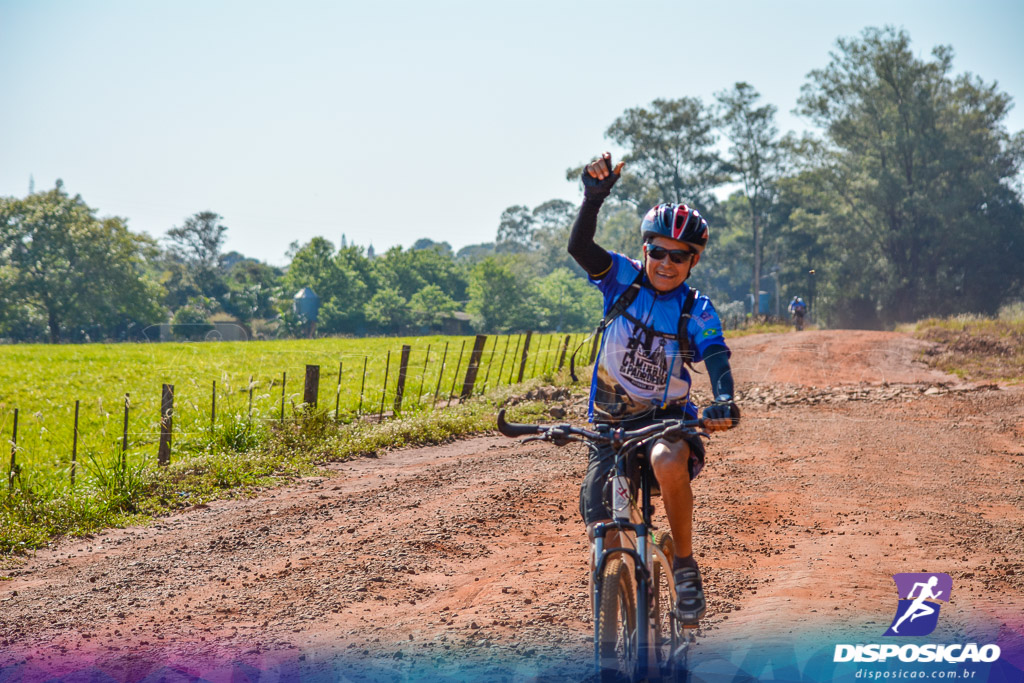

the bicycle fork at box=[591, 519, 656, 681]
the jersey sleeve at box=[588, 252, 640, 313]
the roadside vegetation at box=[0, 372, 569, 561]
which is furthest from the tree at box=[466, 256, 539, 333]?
the bicycle fork at box=[591, 519, 656, 681]

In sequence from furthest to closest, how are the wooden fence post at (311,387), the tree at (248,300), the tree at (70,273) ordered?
the tree at (248,300), the tree at (70,273), the wooden fence post at (311,387)

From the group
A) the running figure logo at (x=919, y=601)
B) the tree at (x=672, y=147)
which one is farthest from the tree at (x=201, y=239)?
the running figure logo at (x=919, y=601)

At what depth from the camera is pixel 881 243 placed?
48406 mm

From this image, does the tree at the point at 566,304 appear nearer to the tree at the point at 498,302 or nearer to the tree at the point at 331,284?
the tree at the point at 498,302

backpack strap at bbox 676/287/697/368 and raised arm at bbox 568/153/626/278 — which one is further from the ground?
raised arm at bbox 568/153/626/278

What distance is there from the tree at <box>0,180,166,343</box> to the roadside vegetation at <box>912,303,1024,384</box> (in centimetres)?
4846

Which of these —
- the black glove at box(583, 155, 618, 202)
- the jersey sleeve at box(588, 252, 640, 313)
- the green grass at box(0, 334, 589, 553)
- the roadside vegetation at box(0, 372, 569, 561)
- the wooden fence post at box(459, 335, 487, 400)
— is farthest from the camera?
the wooden fence post at box(459, 335, 487, 400)

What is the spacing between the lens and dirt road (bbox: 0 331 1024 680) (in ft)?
14.5

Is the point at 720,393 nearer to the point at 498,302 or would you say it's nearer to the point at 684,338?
the point at 684,338

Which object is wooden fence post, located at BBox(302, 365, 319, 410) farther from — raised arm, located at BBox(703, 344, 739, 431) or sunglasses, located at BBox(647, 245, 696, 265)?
raised arm, located at BBox(703, 344, 739, 431)

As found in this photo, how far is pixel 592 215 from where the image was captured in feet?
12.3

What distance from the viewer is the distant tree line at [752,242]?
46.5 m

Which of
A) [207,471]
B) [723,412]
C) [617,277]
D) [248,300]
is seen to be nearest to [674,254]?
[617,277]

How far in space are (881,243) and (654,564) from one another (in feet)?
162
